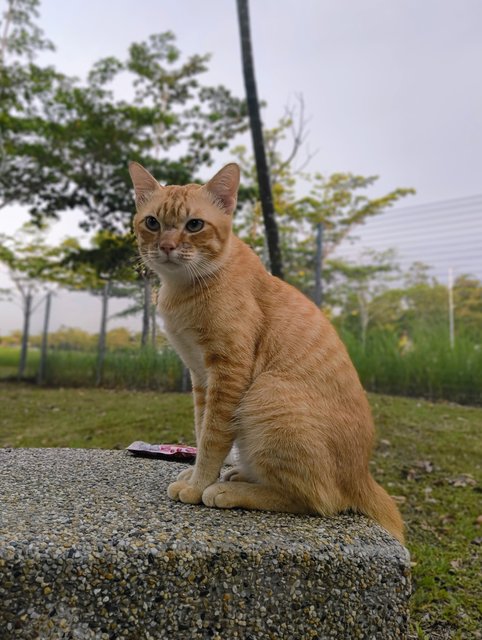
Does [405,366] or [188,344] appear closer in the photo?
[188,344]

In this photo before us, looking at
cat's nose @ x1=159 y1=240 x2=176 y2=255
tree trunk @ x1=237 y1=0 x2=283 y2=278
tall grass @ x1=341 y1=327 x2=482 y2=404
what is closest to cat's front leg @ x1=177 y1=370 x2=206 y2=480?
cat's nose @ x1=159 y1=240 x2=176 y2=255

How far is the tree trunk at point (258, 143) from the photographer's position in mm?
4512

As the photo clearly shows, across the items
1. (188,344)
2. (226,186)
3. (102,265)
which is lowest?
(188,344)

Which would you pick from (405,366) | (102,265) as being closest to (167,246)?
(405,366)

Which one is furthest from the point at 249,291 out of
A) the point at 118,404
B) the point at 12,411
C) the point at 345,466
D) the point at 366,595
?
the point at 12,411

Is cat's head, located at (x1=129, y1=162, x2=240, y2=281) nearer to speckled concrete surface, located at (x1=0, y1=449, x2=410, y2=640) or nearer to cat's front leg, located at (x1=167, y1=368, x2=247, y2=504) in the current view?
cat's front leg, located at (x1=167, y1=368, x2=247, y2=504)

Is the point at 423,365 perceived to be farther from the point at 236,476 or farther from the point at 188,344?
the point at 188,344

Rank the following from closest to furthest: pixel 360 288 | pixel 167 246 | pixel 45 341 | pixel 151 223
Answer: pixel 167 246 < pixel 151 223 < pixel 360 288 < pixel 45 341

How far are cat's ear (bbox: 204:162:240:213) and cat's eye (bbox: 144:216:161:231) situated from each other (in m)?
0.25

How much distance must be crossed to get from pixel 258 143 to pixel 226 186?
291cm

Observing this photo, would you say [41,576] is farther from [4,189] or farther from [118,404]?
[4,189]

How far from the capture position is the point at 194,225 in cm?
183

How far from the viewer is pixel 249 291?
6.33ft

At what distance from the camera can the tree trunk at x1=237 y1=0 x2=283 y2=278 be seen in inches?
178
